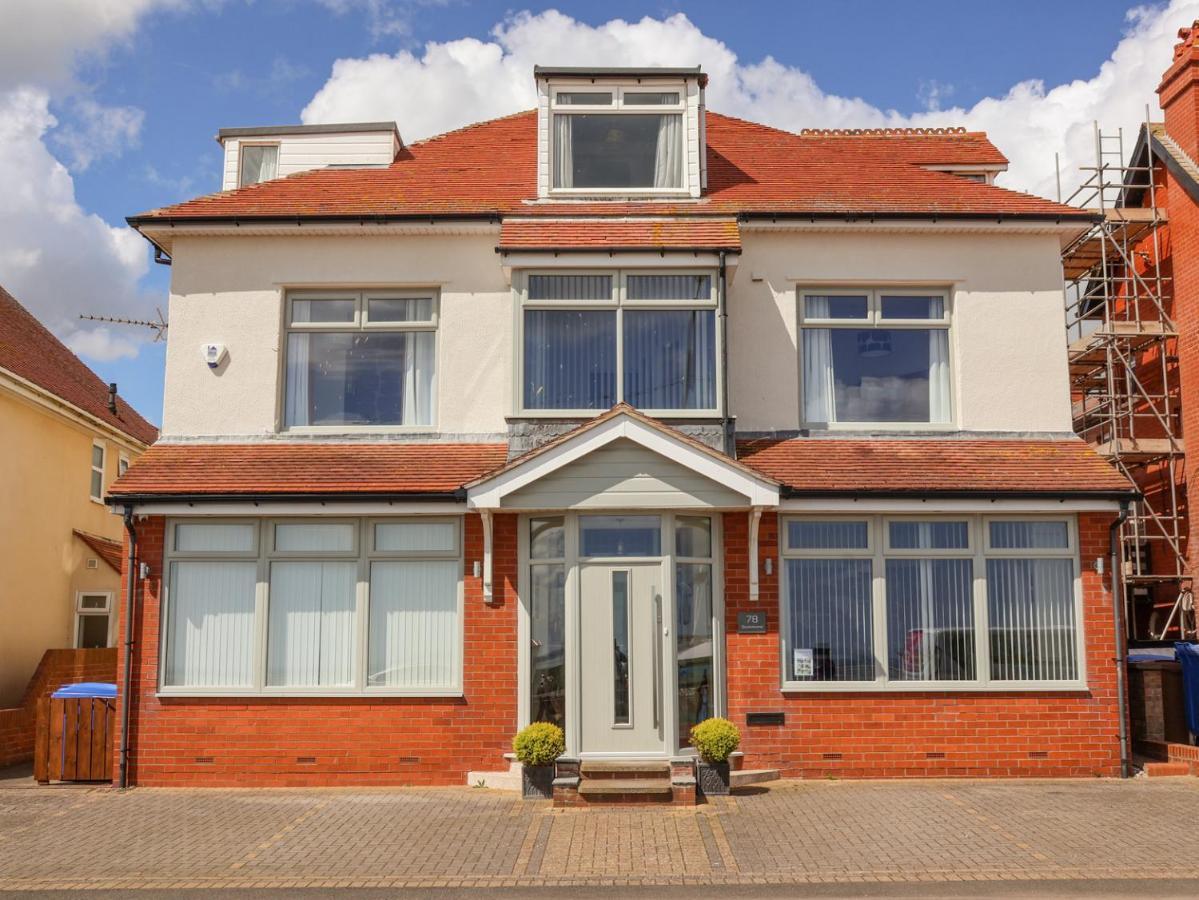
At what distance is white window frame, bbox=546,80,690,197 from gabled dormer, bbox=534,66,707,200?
13mm

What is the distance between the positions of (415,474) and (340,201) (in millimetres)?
A: 3882

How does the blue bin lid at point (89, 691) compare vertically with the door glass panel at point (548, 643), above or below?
below

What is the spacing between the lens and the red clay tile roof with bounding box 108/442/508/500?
13219mm

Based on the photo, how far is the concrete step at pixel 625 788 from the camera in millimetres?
11828

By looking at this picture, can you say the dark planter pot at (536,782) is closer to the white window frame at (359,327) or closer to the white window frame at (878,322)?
the white window frame at (359,327)

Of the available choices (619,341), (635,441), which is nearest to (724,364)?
(619,341)

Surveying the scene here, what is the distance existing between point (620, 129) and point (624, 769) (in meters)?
8.01

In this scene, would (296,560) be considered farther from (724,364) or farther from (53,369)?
(53,369)

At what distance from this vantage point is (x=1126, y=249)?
20.3m

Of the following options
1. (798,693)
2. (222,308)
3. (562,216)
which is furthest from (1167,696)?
(222,308)

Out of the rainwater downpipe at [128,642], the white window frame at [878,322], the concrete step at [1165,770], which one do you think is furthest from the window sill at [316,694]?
the concrete step at [1165,770]

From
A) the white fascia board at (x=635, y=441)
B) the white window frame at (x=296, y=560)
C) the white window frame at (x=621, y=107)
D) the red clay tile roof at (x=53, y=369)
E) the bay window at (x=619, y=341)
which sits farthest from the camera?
the red clay tile roof at (x=53, y=369)

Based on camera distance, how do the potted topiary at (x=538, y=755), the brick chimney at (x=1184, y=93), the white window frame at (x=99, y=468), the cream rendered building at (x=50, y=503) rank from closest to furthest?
1. the potted topiary at (x=538, y=755)
2. the cream rendered building at (x=50, y=503)
3. the brick chimney at (x=1184, y=93)
4. the white window frame at (x=99, y=468)

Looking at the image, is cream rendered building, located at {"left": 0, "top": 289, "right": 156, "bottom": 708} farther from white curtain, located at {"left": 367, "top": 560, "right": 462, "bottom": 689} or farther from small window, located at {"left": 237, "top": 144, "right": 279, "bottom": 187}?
white curtain, located at {"left": 367, "top": 560, "right": 462, "bottom": 689}
